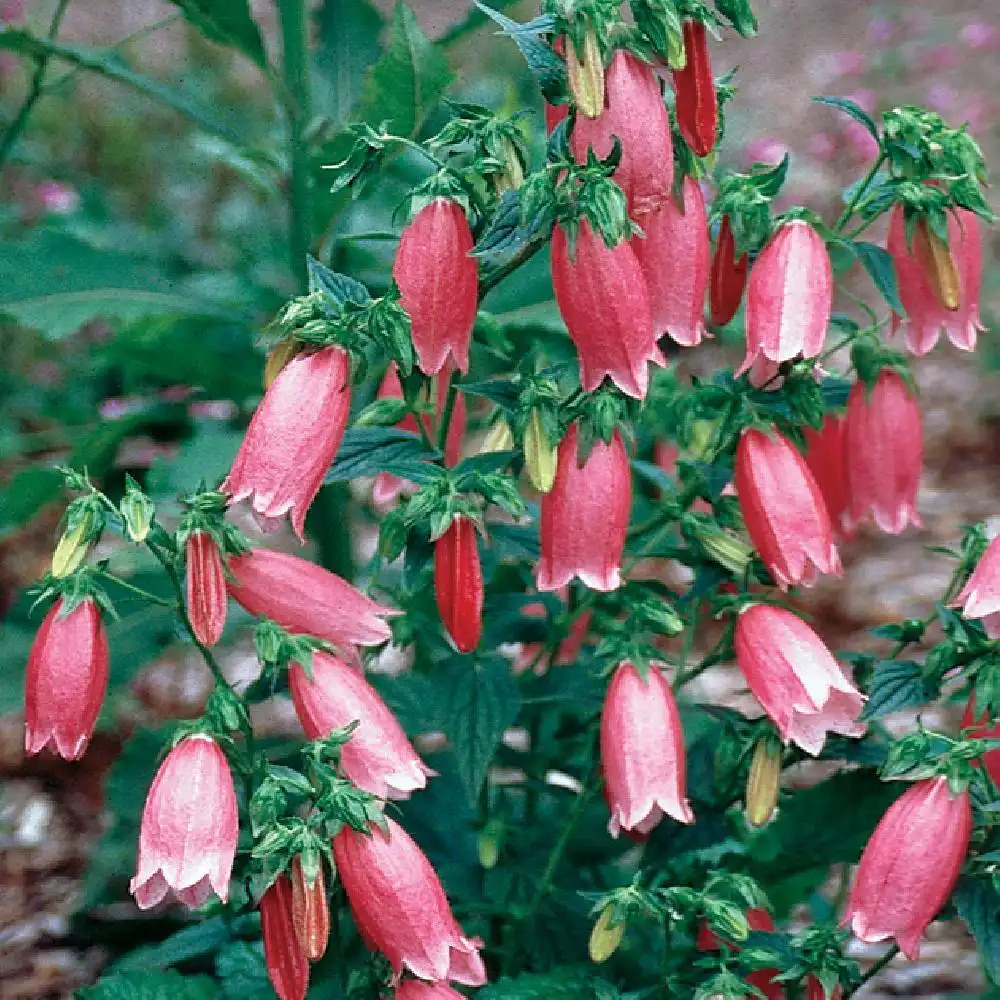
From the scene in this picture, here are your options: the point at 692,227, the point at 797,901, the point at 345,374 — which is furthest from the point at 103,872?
the point at 692,227

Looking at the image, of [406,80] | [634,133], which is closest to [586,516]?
[634,133]

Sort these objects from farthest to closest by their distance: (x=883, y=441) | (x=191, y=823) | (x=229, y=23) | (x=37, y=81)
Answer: (x=37, y=81)
(x=229, y=23)
(x=883, y=441)
(x=191, y=823)

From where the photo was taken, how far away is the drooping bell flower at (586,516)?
173 centimetres

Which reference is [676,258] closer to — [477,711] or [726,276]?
[726,276]

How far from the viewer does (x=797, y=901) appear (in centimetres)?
255

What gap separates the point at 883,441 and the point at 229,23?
1282 mm

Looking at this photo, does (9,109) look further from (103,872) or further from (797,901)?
(797,901)

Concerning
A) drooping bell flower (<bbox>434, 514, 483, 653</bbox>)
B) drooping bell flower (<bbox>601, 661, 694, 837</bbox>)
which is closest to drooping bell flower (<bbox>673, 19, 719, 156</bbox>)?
drooping bell flower (<bbox>434, 514, 483, 653</bbox>)

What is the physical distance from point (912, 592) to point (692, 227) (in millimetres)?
2700

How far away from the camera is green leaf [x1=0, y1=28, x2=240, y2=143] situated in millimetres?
2375

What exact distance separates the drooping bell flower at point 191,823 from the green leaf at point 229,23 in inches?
52.7

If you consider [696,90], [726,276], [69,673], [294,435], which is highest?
[696,90]

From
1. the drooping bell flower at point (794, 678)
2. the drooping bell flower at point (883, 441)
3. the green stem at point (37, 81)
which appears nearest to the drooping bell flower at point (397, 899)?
the drooping bell flower at point (794, 678)

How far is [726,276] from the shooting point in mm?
1847
